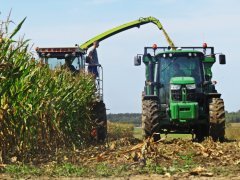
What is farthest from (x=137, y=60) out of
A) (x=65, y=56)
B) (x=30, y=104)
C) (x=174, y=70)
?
(x=30, y=104)

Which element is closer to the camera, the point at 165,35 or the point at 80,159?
the point at 80,159

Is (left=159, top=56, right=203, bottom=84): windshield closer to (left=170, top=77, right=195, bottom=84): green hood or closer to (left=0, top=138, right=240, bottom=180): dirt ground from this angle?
(left=170, top=77, right=195, bottom=84): green hood

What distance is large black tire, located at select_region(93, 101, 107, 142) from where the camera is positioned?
14.1 m

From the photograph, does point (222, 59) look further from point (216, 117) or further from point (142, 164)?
point (142, 164)

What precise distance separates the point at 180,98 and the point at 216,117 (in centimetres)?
94

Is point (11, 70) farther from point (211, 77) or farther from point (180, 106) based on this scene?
point (211, 77)

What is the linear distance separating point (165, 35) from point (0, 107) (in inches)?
476

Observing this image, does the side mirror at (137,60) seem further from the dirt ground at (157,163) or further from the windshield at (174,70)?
the dirt ground at (157,163)

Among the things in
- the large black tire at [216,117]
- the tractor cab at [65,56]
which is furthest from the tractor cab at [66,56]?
the large black tire at [216,117]

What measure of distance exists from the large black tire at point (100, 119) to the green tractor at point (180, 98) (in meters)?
1.40

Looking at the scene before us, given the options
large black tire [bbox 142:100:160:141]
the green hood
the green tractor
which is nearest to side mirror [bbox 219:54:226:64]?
the green tractor

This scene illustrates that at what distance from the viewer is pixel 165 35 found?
19141 mm

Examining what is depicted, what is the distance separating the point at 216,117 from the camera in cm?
1217

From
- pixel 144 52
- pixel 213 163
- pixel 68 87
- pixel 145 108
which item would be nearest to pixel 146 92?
pixel 144 52
